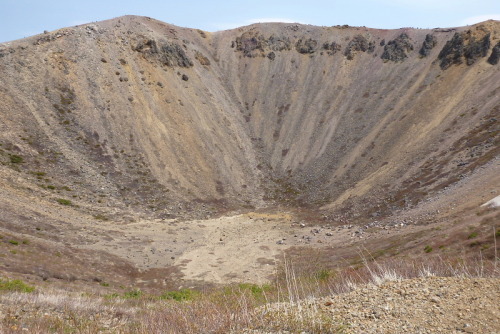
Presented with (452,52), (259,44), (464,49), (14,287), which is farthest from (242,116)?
(14,287)

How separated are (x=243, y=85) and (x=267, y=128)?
58.3ft

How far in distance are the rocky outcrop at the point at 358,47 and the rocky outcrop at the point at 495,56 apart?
29.6m

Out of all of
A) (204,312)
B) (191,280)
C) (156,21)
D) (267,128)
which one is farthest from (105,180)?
(156,21)

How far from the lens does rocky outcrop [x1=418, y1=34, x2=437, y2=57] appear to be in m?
83.6

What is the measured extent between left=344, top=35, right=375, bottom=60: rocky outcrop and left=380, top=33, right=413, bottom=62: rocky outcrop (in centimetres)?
483

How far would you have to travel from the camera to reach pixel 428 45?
83.8m

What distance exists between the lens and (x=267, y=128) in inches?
3273

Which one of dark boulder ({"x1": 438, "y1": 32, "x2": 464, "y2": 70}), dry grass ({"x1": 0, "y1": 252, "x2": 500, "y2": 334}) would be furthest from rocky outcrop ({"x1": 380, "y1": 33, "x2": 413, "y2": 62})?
dry grass ({"x1": 0, "y1": 252, "x2": 500, "y2": 334})

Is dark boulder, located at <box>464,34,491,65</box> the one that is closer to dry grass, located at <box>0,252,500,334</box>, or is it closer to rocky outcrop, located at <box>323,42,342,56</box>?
rocky outcrop, located at <box>323,42,342,56</box>

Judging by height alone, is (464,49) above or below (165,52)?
below

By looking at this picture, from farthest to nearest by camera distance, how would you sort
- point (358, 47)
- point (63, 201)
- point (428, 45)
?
point (358, 47)
point (428, 45)
point (63, 201)

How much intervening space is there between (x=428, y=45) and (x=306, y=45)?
3141 centimetres

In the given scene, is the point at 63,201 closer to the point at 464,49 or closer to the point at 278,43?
the point at 278,43

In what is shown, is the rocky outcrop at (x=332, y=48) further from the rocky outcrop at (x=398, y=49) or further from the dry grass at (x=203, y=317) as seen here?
the dry grass at (x=203, y=317)
